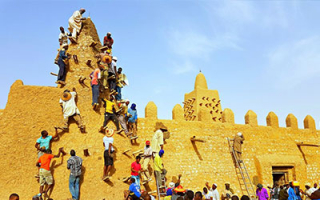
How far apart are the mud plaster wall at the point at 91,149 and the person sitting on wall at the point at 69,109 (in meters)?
0.20

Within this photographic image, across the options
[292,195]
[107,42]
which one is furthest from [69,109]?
[292,195]

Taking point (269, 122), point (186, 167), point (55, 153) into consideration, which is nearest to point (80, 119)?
point (55, 153)

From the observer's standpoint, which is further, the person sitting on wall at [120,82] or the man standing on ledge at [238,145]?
the man standing on ledge at [238,145]

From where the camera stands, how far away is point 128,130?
11.9 metres

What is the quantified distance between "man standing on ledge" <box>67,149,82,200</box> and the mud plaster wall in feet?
0.80

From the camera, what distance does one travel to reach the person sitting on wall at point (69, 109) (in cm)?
978

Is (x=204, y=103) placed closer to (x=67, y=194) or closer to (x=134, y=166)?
(x=134, y=166)

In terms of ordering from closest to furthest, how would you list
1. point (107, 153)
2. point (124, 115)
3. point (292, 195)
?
point (292, 195)
point (107, 153)
point (124, 115)

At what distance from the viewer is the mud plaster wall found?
354 inches

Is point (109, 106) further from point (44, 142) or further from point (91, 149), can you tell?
point (44, 142)

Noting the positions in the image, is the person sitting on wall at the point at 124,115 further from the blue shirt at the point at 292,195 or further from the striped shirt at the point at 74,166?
the blue shirt at the point at 292,195

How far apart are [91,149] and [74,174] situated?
1088 mm

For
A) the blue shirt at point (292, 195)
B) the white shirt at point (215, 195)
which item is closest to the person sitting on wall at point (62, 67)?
the white shirt at point (215, 195)

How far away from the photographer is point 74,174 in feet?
28.4
